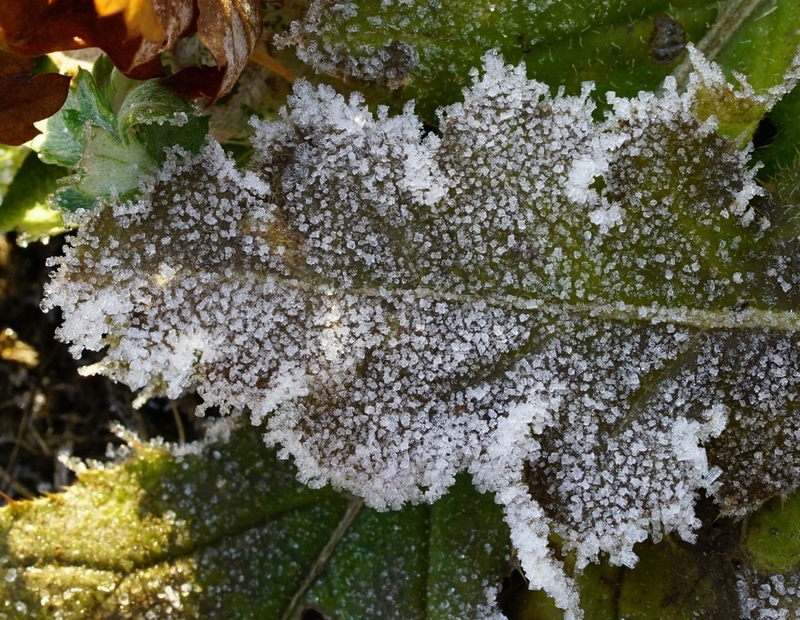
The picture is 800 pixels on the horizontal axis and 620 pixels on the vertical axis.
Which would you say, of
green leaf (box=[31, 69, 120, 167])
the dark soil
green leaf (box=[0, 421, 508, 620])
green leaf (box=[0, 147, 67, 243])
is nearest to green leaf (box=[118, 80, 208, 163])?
green leaf (box=[31, 69, 120, 167])

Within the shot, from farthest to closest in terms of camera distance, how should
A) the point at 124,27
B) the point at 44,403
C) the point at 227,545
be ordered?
the point at 44,403, the point at 227,545, the point at 124,27

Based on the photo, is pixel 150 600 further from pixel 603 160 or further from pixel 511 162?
pixel 603 160

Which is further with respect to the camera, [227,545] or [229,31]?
[227,545]

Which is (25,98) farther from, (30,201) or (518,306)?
(518,306)

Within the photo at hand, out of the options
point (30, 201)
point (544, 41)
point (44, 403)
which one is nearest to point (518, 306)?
point (544, 41)

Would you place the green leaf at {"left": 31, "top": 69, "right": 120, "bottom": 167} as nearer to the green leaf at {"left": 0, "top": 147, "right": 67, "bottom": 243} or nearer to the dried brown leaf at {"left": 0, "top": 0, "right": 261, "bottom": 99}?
the dried brown leaf at {"left": 0, "top": 0, "right": 261, "bottom": 99}

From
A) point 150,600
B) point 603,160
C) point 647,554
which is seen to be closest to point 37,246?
point 150,600
